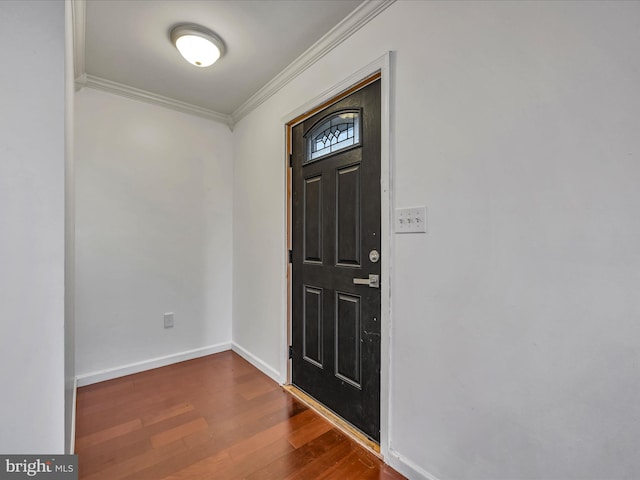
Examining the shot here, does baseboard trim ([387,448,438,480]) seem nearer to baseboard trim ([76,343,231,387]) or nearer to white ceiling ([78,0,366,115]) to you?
baseboard trim ([76,343,231,387])

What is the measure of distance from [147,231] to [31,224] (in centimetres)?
198

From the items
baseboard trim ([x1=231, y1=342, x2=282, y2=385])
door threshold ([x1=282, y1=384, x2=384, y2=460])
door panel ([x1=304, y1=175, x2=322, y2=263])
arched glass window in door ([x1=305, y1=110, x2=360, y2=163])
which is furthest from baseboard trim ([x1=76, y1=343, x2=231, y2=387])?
arched glass window in door ([x1=305, y1=110, x2=360, y2=163])

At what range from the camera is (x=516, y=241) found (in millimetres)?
1129

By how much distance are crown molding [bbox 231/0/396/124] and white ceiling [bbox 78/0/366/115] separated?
35 millimetres

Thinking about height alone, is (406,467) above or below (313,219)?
below

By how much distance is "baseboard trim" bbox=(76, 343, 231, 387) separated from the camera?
2.43 metres

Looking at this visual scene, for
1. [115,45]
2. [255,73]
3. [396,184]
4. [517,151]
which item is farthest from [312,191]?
[115,45]

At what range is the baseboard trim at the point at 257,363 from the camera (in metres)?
2.47

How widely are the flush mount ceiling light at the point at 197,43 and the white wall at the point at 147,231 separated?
3.40 feet

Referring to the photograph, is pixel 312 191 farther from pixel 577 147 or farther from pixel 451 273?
pixel 577 147

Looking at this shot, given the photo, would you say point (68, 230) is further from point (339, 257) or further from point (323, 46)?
point (323, 46)

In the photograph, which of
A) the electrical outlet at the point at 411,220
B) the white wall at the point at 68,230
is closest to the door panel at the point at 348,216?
the electrical outlet at the point at 411,220

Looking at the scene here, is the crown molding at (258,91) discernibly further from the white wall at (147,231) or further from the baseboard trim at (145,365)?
the baseboard trim at (145,365)

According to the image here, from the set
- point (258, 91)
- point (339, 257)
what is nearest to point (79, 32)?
point (258, 91)
